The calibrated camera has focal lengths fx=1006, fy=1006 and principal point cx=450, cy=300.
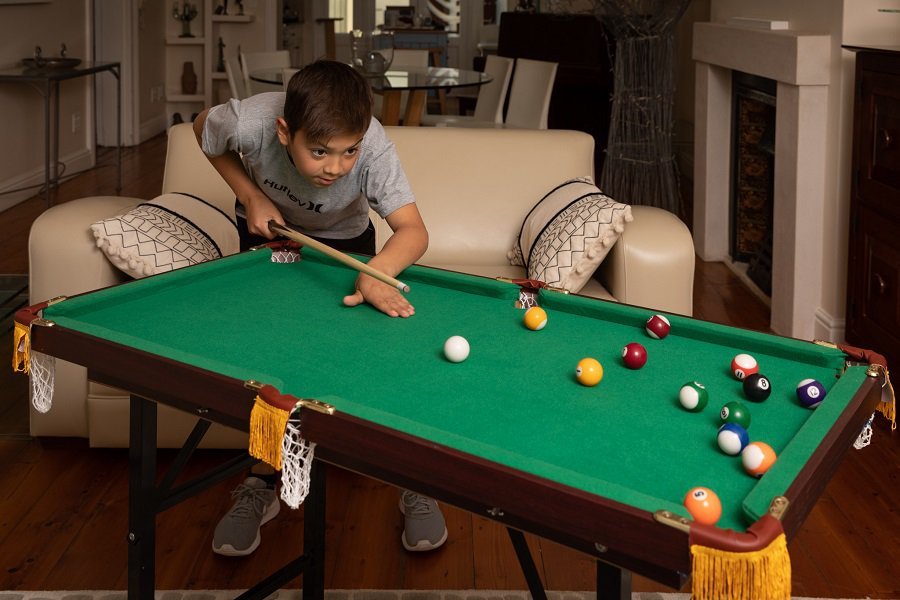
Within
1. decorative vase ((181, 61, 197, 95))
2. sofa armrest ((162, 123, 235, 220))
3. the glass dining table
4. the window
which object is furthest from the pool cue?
the window

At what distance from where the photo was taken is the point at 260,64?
20.4ft

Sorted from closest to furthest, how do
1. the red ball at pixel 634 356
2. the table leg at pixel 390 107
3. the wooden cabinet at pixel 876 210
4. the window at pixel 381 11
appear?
the red ball at pixel 634 356
the wooden cabinet at pixel 876 210
the table leg at pixel 390 107
the window at pixel 381 11

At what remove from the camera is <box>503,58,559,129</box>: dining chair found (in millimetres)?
5445

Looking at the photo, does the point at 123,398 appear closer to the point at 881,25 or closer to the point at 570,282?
the point at 570,282

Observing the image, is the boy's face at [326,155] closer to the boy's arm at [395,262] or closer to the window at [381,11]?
the boy's arm at [395,262]

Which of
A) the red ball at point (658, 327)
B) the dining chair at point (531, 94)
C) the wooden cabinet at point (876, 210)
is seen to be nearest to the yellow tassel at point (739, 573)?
the red ball at point (658, 327)

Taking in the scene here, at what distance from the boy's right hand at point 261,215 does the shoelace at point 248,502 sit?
0.62 metres

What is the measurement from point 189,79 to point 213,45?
40 centimetres

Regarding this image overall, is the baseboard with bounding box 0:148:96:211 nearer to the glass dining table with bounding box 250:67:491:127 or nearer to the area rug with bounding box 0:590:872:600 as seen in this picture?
the glass dining table with bounding box 250:67:491:127

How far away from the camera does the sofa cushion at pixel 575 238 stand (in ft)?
9.13

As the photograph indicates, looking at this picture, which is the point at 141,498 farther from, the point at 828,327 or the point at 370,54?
the point at 370,54

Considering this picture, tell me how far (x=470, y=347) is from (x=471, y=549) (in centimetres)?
86

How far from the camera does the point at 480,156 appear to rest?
3.44m

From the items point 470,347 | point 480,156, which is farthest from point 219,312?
point 480,156
